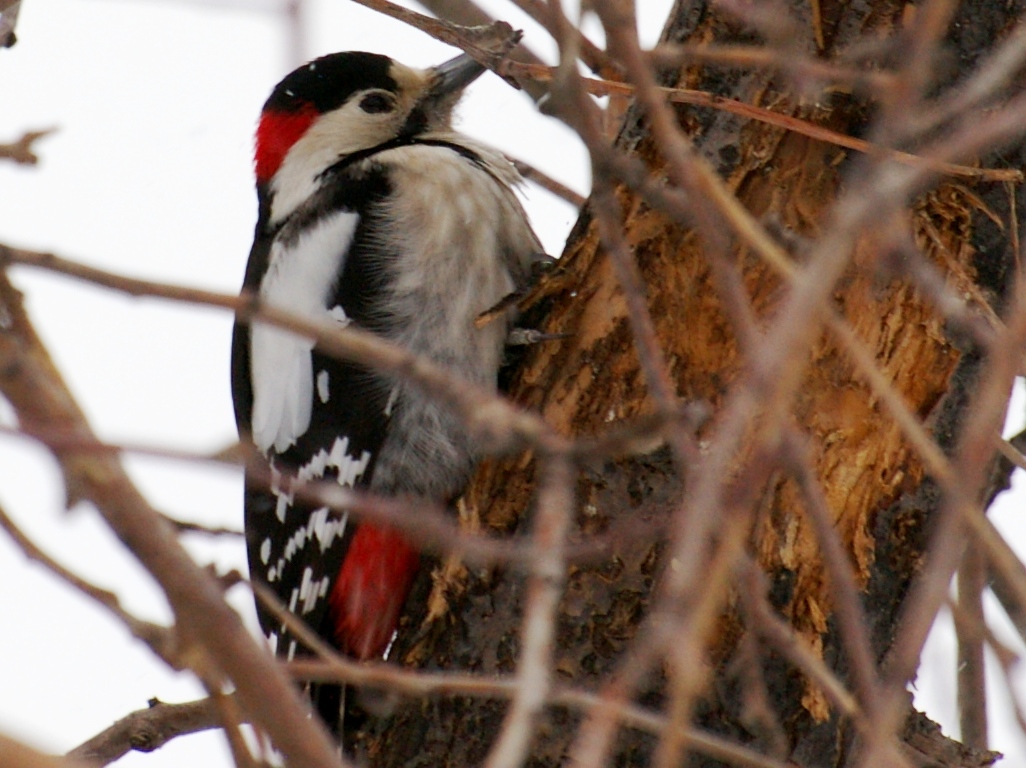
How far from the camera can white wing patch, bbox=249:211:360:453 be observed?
2.66 meters

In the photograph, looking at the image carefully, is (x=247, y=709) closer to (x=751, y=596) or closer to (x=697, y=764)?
(x=751, y=596)

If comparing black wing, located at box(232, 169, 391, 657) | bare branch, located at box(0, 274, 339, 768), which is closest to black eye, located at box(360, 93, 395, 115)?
black wing, located at box(232, 169, 391, 657)

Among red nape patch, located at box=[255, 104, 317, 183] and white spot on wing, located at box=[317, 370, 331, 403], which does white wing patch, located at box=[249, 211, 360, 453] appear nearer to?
white spot on wing, located at box=[317, 370, 331, 403]

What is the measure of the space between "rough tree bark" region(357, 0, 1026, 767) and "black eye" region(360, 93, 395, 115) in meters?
1.18

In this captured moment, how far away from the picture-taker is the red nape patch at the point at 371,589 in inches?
91.6

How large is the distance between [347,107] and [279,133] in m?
0.17

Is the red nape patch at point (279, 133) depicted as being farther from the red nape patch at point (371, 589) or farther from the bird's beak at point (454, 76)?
the red nape patch at point (371, 589)

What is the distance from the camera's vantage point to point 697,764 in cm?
193

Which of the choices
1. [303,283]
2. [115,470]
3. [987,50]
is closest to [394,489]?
[303,283]

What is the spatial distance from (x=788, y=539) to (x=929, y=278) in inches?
37.2

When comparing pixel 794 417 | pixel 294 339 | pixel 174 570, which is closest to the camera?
pixel 174 570

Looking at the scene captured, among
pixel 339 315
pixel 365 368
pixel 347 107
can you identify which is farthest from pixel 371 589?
pixel 347 107

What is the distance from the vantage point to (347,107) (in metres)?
3.21

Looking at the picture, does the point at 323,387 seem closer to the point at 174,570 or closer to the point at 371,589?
the point at 371,589
